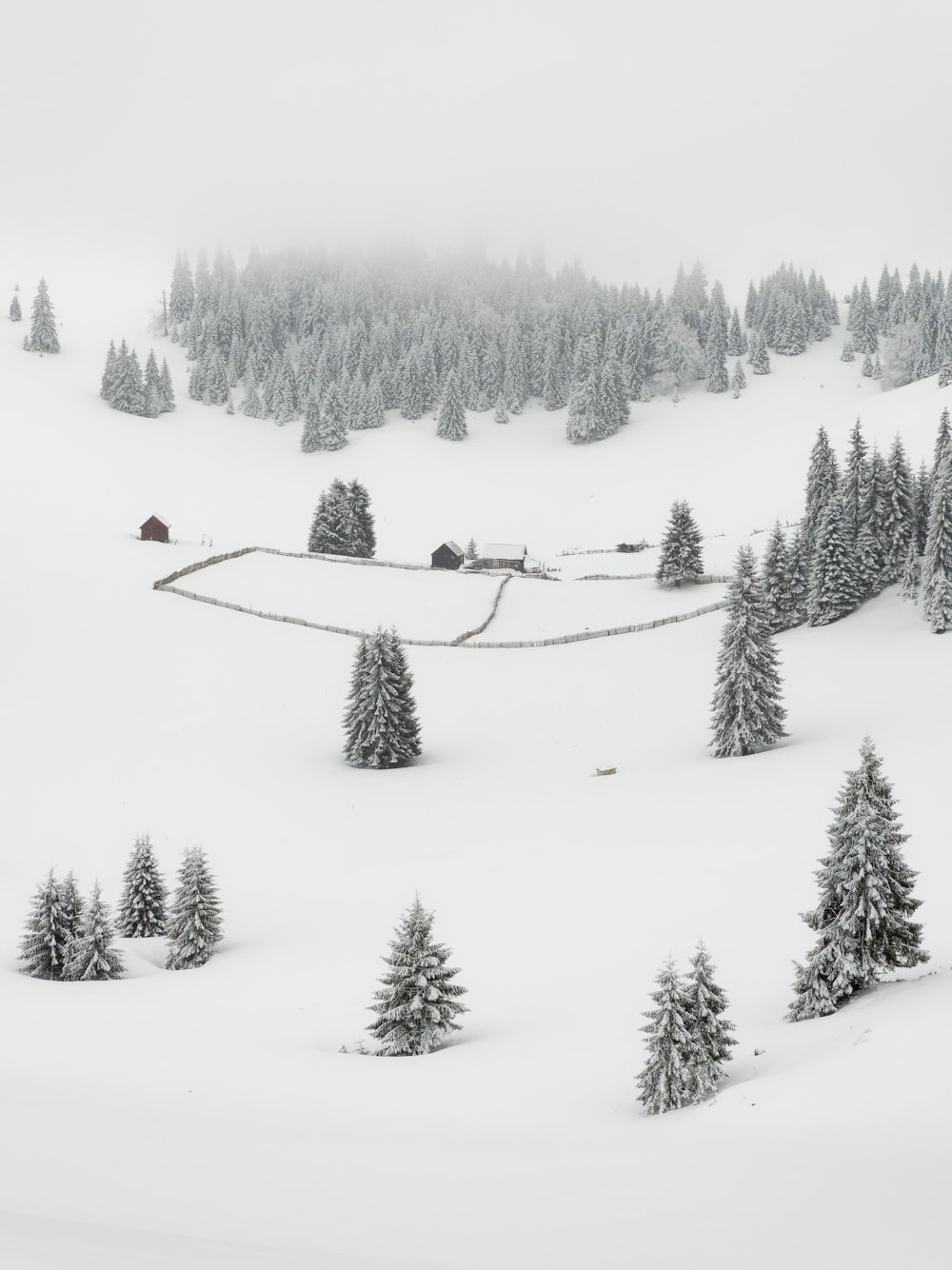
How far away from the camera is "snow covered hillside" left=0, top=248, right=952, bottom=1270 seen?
7449mm

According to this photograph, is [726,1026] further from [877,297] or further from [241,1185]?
[877,297]

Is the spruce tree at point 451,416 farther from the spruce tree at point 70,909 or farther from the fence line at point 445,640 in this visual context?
the spruce tree at point 70,909

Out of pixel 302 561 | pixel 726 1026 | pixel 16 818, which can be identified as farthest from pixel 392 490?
pixel 726 1026

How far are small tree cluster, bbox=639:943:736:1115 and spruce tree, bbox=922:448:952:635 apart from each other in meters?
42.3

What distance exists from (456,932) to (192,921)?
6.25m

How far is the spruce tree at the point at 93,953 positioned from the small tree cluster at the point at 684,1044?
1327 cm

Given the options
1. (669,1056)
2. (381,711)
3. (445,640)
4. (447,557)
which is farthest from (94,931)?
(447,557)

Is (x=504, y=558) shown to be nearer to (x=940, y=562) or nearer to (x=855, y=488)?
(x=855, y=488)

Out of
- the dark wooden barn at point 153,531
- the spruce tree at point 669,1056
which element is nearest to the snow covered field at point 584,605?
the dark wooden barn at point 153,531

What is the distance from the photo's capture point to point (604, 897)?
22047 mm

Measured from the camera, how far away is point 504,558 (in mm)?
83812

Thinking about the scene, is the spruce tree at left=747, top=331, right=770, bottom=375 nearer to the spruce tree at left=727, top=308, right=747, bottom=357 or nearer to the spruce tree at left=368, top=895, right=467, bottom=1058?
the spruce tree at left=727, top=308, right=747, bottom=357

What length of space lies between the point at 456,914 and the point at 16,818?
55.7 feet

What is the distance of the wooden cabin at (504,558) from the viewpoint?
83.6 m
